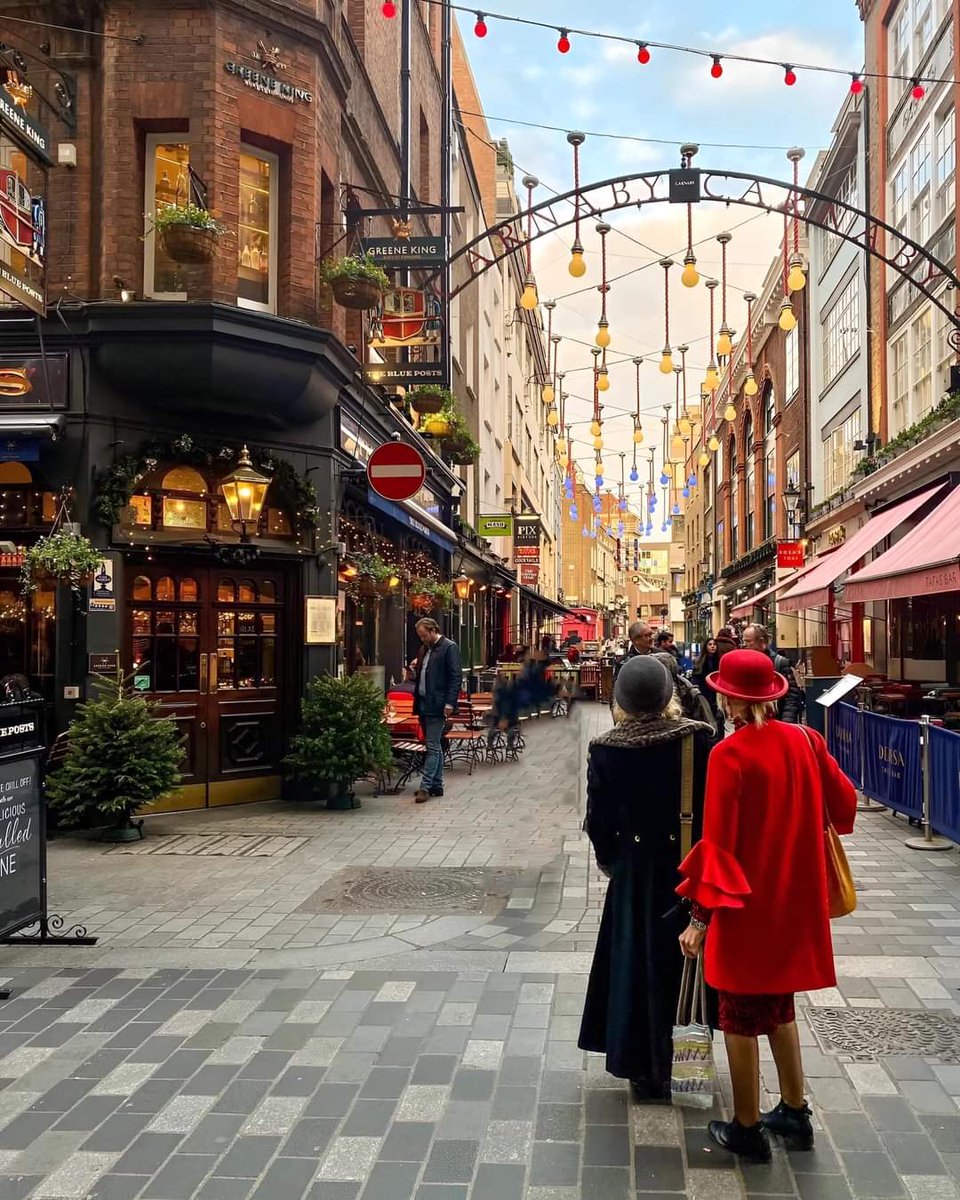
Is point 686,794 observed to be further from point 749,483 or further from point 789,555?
point 749,483

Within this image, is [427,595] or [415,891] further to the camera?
[427,595]

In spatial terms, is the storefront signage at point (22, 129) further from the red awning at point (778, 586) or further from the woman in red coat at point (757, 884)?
the red awning at point (778, 586)

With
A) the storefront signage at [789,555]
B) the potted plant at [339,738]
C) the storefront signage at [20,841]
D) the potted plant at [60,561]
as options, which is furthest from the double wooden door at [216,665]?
the storefront signage at [789,555]

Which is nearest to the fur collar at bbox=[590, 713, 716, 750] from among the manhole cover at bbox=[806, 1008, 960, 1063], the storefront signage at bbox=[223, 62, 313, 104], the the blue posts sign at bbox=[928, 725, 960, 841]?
the manhole cover at bbox=[806, 1008, 960, 1063]

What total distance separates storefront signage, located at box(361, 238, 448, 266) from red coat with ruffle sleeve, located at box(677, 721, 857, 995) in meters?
9.69

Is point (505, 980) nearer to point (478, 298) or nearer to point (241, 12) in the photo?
point (241, 12)

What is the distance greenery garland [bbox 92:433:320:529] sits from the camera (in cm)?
971

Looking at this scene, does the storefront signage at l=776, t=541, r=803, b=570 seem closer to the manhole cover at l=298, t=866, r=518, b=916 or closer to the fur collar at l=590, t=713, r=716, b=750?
the manhole cover at l=298, t=866, r=518, b=916

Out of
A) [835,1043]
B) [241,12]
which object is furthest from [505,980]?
[241,12]

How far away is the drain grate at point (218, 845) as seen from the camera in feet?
28.1

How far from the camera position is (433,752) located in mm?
11500

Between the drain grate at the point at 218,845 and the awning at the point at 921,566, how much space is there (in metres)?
6.87

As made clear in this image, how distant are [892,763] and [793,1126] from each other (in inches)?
276

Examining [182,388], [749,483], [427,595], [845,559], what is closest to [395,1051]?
[182,388]
